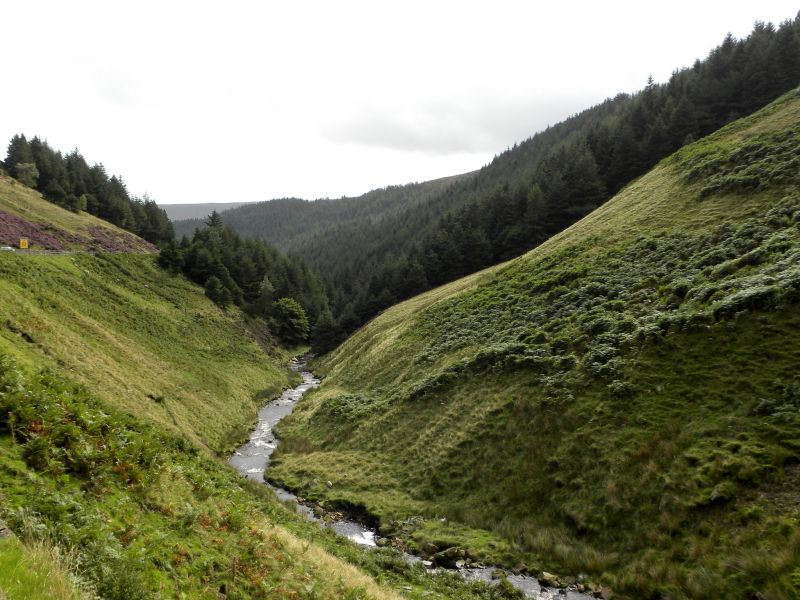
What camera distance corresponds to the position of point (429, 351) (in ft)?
132

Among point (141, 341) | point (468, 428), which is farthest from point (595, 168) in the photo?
point (141, 341)

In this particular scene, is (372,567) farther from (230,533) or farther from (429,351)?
(429,351)

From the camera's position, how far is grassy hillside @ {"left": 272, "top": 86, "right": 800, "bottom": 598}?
15.2m

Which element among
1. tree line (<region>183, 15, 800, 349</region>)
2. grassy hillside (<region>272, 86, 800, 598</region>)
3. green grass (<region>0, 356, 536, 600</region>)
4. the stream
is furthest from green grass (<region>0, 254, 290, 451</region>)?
tree line (<region>183, 15, 800, 349</region>)

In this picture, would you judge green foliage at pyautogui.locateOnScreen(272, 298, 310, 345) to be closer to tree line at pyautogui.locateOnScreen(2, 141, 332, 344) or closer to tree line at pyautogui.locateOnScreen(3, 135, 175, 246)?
tree line at pyautogui.locateOnScreen(2, 141, 332, 344)

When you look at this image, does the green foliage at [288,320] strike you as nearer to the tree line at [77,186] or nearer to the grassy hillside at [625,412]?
the tree line at [77,186]

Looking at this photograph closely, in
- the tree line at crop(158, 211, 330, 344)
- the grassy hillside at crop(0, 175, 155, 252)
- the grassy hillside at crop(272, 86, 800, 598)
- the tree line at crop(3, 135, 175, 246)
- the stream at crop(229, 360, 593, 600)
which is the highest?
the tree line at crop(3, 135, 175, 246)

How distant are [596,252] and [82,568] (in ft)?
131

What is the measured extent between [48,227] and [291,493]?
6321cm

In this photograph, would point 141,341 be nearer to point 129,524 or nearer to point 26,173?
point 129,524

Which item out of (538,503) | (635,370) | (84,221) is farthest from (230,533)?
(84,221)

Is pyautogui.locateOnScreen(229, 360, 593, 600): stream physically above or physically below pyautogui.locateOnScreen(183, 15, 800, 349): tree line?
below

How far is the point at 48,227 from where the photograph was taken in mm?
63594

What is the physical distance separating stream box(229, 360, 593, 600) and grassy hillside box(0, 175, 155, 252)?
3797 cm
